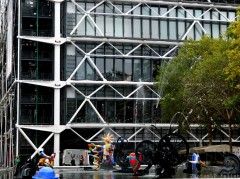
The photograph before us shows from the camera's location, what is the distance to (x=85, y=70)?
2483 inches

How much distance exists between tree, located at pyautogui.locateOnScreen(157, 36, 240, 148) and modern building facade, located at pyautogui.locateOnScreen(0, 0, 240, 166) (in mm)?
6041

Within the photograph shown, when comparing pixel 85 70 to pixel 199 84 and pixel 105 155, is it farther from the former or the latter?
pixel 105 155

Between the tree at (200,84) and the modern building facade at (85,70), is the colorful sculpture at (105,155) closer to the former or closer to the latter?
the tree at (200,84)

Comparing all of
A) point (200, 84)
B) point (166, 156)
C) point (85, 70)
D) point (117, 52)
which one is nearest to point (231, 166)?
point (166, 156)

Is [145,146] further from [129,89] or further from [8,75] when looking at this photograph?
[8,75]

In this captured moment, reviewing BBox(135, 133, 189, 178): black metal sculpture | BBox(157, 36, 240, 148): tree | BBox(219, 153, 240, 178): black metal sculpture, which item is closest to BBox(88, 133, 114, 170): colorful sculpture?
BBox(157, 36, 240, 148): tree

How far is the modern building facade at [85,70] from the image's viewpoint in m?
61.9

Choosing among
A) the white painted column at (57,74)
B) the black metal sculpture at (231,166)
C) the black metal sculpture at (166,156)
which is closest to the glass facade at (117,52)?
the white painted column at (57,74)

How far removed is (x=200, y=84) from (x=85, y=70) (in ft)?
62.4

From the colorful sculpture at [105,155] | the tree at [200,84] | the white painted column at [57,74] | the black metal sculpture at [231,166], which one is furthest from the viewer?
the white painted column at [57,74]

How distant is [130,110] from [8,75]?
17.0m

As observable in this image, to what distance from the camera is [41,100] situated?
2485 inches

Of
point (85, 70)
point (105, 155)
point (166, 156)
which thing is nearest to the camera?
point (166, 156)

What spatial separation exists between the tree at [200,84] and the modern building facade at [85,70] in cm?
604
